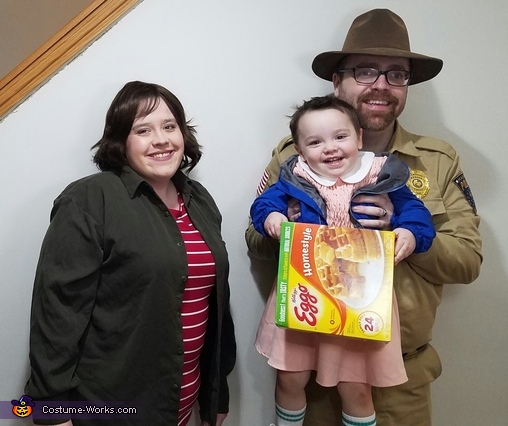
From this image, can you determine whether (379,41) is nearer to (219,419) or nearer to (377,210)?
(377,210)

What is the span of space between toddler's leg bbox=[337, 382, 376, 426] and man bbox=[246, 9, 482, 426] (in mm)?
129

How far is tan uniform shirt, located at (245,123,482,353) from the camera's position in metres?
1.21

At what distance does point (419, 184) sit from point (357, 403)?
0.61 metres

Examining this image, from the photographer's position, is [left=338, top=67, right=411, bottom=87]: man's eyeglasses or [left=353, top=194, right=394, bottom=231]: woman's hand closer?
[left=353, top=194, right=394, bottom=231]: woman's hand

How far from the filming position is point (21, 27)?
97.1 inches

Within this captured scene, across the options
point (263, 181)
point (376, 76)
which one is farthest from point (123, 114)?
point (376, 76)

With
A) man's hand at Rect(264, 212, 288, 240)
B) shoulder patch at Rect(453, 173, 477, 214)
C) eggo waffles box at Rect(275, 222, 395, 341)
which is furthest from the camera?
shoulder patch at Rect(453, 173, 477, 214)

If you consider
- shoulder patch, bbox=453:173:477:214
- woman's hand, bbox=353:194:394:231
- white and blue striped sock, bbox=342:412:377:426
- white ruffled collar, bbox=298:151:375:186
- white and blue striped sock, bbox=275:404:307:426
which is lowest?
white and blue striped sock, bbox=275:404:307:426

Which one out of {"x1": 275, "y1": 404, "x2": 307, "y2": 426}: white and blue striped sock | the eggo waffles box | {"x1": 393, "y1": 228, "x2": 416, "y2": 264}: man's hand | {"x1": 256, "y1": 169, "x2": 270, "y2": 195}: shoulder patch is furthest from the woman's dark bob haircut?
{"x1": 275, "y1": 404, "x2": 307, "y2": 426}: white and blue striped sock

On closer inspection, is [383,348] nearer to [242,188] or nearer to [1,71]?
[242,188]

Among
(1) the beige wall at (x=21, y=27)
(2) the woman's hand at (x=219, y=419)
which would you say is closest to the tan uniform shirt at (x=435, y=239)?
(2) the woman's hand at (x=219, y=419)

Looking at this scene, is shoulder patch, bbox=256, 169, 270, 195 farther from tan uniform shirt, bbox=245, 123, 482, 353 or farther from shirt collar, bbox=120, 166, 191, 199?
shirt collar, bbox=120, 166, 191, 199

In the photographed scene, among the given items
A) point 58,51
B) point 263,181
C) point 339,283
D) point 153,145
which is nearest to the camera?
point 339,283

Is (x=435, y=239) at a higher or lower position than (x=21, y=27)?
lower
